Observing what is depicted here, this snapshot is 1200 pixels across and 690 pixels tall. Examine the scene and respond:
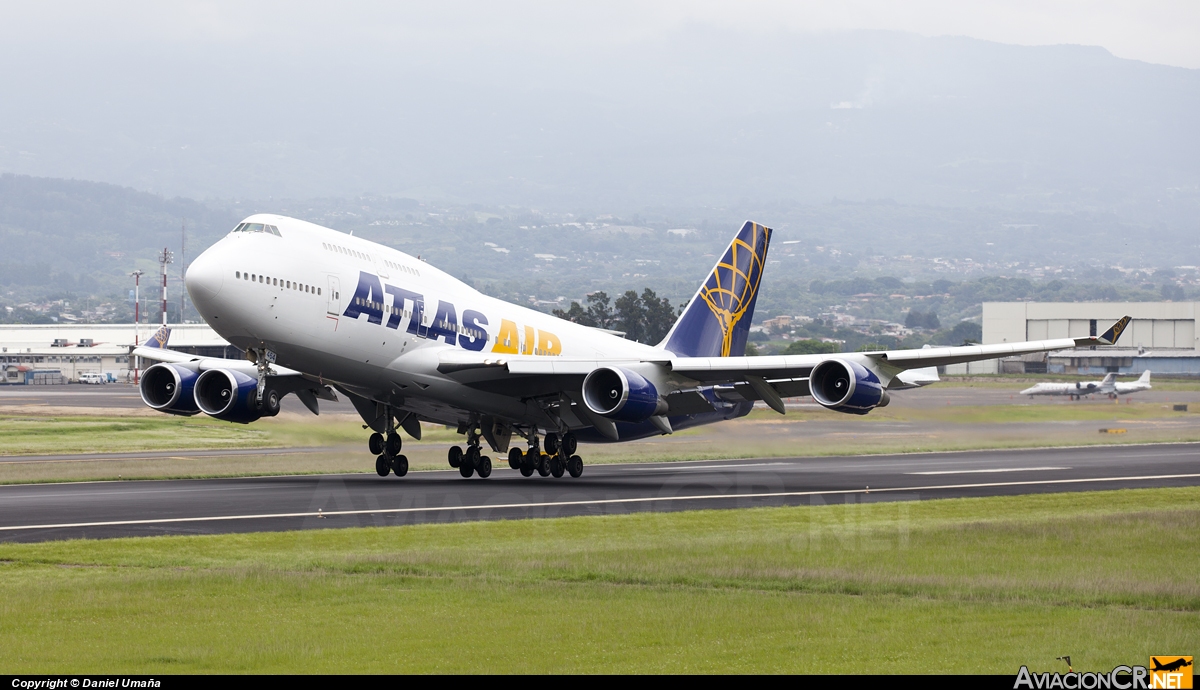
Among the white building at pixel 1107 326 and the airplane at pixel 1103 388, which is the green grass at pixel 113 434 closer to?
the airplane at pixel 1103 388

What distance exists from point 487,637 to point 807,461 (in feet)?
121

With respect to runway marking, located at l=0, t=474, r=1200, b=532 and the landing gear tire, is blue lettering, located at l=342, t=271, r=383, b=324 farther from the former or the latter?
runway marking, located at l=0, t=474, r=1200, b=532

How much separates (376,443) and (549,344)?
6353mm

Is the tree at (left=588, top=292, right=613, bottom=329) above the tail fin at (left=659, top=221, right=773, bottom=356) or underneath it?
above

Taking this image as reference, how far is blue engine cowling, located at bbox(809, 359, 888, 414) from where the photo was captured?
3488 centimetres

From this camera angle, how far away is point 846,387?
35188 mm

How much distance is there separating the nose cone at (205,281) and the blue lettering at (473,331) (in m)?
8.57

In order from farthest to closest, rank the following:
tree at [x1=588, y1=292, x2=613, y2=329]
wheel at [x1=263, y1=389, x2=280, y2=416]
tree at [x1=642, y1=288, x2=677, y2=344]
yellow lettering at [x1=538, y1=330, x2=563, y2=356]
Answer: tree at [x1=642, y1=288, x2=677, y2=344] < tree at [x1=588, y1=292, x2=613, y2=329] < yellow lettering at [x1=538, y1=330, x2=563, y2=356] < wheel at [x1=263, y1=389, x2=280, y2=416]

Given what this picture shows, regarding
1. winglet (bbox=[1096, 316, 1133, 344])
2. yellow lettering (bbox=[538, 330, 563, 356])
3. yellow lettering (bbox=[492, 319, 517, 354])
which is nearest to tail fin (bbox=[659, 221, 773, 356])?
yellow lettering (bbox=[538, 330, 563, 356])

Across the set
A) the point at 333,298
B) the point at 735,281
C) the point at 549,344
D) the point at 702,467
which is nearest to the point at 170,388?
the point at 333,298

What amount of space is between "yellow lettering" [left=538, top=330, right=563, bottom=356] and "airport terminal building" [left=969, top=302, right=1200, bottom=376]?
378 ft

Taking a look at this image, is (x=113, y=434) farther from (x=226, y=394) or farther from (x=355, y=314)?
(x=355, y=314)

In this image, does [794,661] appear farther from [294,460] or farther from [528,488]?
[294,460]

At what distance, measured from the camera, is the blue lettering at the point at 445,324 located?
3766cm
